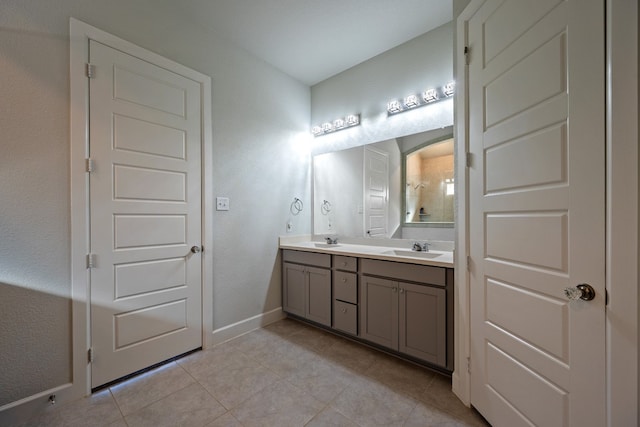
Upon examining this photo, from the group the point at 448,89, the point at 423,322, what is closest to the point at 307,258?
the point at 423,322

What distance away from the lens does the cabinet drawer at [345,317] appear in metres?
2.32

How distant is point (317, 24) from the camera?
2.27 m

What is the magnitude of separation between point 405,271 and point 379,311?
1.42 ft

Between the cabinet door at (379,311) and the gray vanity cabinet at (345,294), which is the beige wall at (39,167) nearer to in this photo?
the gray vanity cabinet at (345,294)

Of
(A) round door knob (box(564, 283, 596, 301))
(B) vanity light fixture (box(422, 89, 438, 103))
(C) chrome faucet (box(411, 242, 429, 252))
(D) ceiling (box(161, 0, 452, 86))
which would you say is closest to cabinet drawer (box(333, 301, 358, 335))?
(C) chrome faucet (box(411, 242, 429, 252))

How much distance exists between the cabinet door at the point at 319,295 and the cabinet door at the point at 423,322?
2.40 feet

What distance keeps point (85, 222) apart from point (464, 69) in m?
2.53

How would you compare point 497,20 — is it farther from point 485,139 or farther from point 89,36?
point 89,36

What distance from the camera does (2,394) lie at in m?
1.44

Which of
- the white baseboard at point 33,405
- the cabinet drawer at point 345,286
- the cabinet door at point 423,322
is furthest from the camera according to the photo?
the cabinet drawer at point 345,286

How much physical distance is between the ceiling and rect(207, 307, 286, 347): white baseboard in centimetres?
269

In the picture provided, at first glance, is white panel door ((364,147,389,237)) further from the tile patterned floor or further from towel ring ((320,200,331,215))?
the tile patterned floor

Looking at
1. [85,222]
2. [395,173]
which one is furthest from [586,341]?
[85,222]

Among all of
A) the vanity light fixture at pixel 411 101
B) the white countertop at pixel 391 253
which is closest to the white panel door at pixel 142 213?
the white countertop at pixel 391 253
